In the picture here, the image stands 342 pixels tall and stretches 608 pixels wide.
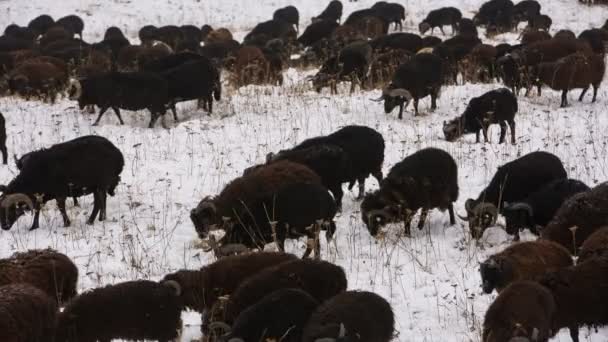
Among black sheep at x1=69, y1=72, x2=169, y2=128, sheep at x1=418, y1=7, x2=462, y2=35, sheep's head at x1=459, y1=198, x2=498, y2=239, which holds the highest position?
sheep at x1=418, y1=7, x2=462, y2=35

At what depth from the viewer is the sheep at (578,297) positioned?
6.73m

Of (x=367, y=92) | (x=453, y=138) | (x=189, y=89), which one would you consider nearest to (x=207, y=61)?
(x=189, y=89)

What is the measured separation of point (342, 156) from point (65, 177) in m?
3.98

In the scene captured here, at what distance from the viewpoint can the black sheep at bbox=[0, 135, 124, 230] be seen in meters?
10.6

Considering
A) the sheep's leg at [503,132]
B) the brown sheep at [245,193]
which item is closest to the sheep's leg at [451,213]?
the brown sheep at [245,193]

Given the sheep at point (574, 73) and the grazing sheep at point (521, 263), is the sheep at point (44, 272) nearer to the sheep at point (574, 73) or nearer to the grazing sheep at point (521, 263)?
the grazing sheep at point (521, 263)

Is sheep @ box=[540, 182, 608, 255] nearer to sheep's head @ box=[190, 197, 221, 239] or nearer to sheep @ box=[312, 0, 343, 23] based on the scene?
sheep's head @ box=[190, 197, 221, 239]

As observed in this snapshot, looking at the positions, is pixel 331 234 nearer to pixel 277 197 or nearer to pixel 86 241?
pixel 277 197

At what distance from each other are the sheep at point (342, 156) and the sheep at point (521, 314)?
4.41 meters

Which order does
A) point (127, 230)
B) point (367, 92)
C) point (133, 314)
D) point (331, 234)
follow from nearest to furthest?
point (133, 314) → point (331, 234) → point (127, 230) → point (367, 92)

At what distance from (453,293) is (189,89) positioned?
29.9 feet

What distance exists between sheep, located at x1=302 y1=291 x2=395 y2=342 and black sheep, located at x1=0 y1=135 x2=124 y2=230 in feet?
17.2

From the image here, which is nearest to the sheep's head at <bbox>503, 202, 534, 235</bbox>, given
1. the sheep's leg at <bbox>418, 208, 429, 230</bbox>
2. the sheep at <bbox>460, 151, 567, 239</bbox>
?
the sheep at <bbox>460, 151, 567, 239</bbox>

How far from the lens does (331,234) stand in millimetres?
9516
